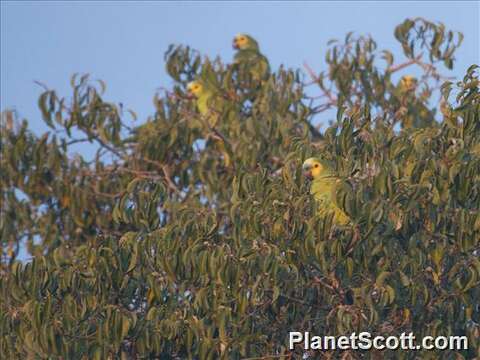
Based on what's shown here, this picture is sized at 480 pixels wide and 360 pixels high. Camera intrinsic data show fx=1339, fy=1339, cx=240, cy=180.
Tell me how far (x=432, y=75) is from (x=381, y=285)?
14.8 ft

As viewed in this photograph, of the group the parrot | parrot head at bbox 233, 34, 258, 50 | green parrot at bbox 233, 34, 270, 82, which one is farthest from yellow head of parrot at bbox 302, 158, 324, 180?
parrot head at bbox 233, 34, 258, 50

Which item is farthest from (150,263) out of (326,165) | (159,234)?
(326,165)

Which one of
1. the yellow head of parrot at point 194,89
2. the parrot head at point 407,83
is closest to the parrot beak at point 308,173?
the parrot head at point 407,83

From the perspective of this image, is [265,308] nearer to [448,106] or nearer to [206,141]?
[448,106]

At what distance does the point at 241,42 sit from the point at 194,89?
4.04ft

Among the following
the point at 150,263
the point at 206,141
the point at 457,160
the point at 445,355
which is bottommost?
the point at 445,355

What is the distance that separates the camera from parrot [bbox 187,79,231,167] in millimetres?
10820

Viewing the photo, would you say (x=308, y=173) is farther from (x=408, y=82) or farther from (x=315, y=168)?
(x=408, y=82)

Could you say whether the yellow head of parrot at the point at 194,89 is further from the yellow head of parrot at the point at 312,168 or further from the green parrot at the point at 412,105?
the yellow head of parrot at the point at 312,168

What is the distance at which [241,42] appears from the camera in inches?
504

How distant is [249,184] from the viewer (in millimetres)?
7367

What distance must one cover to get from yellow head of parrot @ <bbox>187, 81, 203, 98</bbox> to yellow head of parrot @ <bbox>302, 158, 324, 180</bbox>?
4001mm

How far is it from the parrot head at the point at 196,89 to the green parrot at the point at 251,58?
36 cm

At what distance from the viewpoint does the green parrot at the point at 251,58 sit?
458 inches
